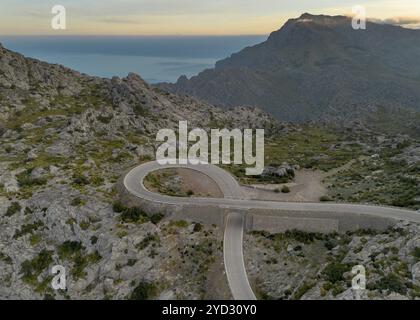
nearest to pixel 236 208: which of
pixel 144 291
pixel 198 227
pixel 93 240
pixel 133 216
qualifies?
pixel 198 227

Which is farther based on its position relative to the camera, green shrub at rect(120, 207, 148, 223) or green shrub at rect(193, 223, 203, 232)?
green shrub at rect(120, 207, 148, 223)

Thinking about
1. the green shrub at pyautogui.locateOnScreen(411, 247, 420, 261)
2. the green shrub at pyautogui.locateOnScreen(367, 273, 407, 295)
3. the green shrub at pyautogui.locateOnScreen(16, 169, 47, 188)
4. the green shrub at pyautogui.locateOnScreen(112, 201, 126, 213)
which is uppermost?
the green shrub at pyautogui.locateOnScreen(16, 169, 47, 188)

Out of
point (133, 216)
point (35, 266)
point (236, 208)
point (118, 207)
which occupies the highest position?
point (236, 208)

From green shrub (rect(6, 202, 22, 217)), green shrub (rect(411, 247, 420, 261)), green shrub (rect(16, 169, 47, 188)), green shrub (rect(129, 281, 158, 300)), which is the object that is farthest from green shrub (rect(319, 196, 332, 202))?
green shrub (rect(6, 202, 22, 217))

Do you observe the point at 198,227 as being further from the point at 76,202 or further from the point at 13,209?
the point at 13,209

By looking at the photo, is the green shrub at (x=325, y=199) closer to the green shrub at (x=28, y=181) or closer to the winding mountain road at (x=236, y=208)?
the winding mountain road at (x=236, y=208)

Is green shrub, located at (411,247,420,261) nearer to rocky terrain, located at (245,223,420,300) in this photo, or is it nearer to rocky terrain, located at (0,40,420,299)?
rocky terrain, located at (245,223,420,300)

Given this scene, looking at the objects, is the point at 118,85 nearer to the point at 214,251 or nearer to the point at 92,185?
the point at 92,185

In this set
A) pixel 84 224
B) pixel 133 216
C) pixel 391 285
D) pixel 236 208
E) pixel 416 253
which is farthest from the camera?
pixel 84 224
